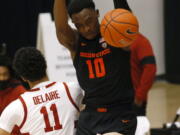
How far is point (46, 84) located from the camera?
218 centimetres

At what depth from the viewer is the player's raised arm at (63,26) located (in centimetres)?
189

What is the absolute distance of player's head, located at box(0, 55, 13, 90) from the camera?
9.93 feet

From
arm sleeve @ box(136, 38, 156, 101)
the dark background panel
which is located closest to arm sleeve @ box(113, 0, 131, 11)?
arm sleeve @ box(136, 38, 156, 101)

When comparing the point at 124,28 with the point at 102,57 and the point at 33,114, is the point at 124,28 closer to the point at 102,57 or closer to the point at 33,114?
the point at 102,57

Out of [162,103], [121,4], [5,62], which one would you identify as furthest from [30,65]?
[162,103]

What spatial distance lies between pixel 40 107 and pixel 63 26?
18.4 inches

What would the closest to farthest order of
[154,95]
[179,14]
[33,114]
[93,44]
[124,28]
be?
1. [124,28]
2. [93,44]
3. [33,114]
4. [154,95]
5. [179,14]

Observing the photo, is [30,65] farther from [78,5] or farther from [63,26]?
[78,5]

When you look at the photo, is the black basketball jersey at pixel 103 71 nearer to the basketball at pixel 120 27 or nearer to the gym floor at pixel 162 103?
the basketball at pixel 120 27

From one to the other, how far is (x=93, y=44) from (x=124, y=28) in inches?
11.6

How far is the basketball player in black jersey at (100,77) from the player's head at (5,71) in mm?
1139

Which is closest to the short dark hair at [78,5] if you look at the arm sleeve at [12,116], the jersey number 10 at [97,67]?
the jersey number 10 at [97,67]

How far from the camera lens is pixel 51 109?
213 centimetres

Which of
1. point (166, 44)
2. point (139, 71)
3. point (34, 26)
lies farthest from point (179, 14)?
point (139, 71)
